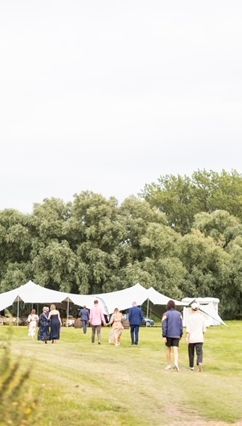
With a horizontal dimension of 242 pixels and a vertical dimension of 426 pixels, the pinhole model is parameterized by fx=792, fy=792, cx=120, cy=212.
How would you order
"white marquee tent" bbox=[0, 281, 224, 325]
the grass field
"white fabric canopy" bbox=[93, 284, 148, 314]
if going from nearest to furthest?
the grass field, "white fabric canopy" bbox=[93, 284, 148, 314], "white marquee tent" bbox=[0, 281, 224, 325]

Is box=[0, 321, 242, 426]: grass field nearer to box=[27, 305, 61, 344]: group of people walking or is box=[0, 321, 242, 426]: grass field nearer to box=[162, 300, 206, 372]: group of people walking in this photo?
box=[162, 300, 206, 372]: group of people walking

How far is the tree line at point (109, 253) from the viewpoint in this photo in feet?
196

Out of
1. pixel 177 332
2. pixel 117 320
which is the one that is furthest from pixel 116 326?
pixel 177 332

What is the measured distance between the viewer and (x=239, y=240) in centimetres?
7200

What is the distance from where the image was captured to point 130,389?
17.6m

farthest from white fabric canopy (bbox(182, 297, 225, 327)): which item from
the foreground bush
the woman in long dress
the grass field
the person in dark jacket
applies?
A: the foreground bush

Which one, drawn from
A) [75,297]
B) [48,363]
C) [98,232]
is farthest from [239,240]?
[48,363]

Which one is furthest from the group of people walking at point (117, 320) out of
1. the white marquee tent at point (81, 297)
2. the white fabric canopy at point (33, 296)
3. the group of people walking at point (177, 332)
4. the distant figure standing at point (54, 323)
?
the white fabric canopy at point (33, 296)

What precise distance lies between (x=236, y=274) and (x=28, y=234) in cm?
1852

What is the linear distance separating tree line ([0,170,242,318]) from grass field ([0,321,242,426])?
32548mm

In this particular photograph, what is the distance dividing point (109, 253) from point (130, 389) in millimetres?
44317

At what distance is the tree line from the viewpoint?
59.7 metres

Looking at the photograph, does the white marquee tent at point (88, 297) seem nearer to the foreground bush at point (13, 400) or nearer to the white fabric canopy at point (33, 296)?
the white fabric canopy at point (33, 296)

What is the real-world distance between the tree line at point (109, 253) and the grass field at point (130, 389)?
1281 inches
